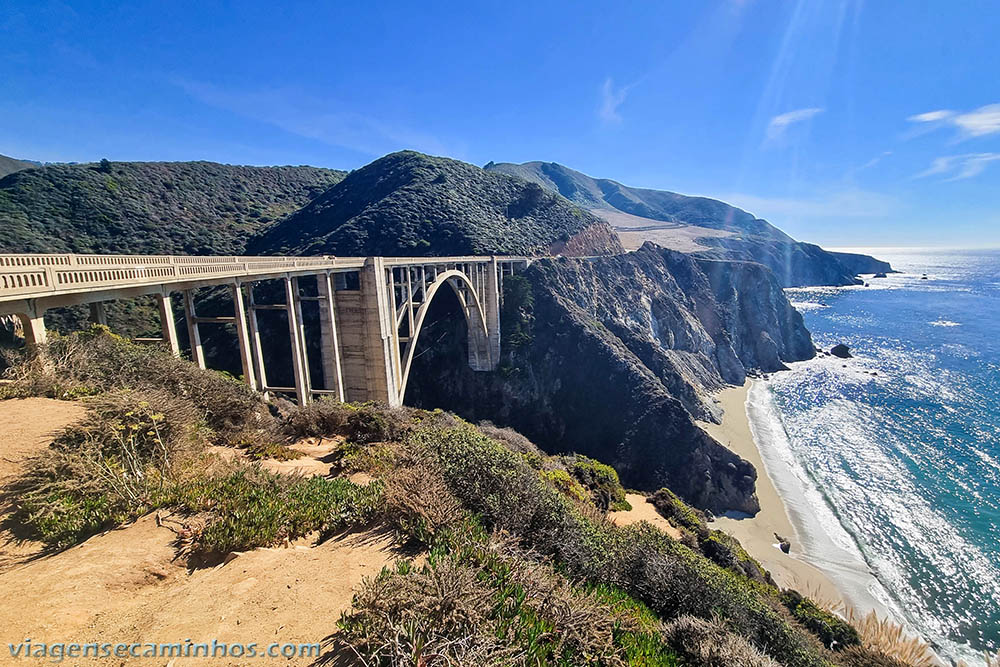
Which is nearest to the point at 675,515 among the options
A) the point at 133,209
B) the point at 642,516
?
the point at 642,516

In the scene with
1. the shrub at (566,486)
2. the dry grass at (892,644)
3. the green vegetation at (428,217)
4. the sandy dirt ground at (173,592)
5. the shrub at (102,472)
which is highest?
the green vegetation at (428,217)

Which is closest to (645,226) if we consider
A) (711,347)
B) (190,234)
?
(711,347)

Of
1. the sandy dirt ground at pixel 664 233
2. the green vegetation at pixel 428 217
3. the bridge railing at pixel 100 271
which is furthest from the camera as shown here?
the sandy dirt ground at pixel 664 233

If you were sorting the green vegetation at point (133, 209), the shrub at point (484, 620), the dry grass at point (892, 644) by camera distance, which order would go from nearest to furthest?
1. the shrub at point (484, 620)
2. the dry grass at point (892, 644)
3. the green vegetation at point (133, 209)

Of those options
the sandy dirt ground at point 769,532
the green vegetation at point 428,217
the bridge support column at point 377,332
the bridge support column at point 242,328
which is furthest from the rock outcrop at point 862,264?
the bridge support column at point 242,328

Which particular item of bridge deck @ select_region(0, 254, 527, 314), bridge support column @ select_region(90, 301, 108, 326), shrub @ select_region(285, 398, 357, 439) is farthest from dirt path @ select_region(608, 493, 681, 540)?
bridge support column @ select_region(90, 301, 108, 326)

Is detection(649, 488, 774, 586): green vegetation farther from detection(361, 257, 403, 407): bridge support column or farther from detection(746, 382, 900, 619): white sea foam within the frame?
detection(361, 257, 403, 407): bridge support column

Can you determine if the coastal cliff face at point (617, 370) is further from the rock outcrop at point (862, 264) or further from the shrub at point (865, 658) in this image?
the rock outcrop at point (862, 264)

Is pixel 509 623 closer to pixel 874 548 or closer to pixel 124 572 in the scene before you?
pixel 124 572
